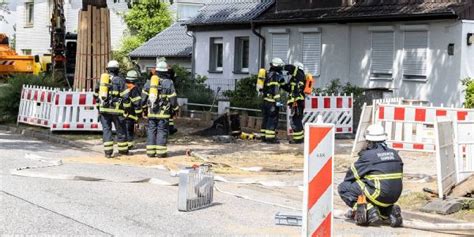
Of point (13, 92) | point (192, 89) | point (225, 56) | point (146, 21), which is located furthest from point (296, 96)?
point (146, 21)

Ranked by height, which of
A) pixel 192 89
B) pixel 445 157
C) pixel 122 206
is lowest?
pixel 122 206

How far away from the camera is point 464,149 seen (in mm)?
12070

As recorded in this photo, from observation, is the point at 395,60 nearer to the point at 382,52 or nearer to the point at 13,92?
the point at 382,52

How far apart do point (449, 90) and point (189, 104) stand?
7772 millimetres

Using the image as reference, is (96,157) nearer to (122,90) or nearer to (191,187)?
(122,90)

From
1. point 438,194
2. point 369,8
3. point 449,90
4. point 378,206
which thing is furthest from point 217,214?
point 369,8

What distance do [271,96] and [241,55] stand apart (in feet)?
43.3

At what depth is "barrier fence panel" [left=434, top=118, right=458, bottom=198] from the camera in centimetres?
1102

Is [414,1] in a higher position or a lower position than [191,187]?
higher

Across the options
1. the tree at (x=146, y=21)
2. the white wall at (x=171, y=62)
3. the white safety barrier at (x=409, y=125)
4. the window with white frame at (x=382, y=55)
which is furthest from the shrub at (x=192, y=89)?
the tree at (x=146, y=21)

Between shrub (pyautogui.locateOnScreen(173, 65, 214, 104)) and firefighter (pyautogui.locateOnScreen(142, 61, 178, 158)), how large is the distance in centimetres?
896

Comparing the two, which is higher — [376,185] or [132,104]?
[132,104]

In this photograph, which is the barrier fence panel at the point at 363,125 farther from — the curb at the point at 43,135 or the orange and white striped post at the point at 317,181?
the orange and white striped post at the point at 317,181

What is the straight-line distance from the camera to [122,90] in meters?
15.9
